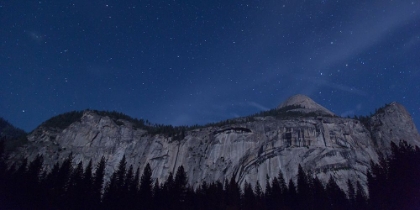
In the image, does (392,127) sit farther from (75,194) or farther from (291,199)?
(75,194)

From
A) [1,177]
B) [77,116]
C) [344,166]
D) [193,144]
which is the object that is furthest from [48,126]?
[344,166]

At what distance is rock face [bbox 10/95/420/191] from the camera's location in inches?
4326

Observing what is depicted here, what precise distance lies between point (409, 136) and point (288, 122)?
153 ft

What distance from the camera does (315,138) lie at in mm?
117812

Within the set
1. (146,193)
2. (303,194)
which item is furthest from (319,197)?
(146,193)

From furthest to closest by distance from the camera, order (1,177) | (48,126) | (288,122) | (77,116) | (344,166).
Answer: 1. (77,116)
2. (48,126)
3. (288,122)
4. (344,166)
5. (1,177)

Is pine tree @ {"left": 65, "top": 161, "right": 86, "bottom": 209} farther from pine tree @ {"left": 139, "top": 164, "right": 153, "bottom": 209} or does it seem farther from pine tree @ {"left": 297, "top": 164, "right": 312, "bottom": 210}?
pine tree @ {"left": 297, "top": 164, "right": 312, "bottom": 210}

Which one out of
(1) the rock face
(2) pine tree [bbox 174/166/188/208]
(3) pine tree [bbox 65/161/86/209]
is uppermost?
(1) the rock face

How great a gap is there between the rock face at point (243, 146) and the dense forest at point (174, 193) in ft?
91.1

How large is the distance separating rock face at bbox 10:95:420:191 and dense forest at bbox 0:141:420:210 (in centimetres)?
2776

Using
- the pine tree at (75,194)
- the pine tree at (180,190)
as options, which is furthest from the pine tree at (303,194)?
the pine tree at (75,194)

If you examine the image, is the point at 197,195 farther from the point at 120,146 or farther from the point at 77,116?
the point at 77,116

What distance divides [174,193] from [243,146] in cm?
5501

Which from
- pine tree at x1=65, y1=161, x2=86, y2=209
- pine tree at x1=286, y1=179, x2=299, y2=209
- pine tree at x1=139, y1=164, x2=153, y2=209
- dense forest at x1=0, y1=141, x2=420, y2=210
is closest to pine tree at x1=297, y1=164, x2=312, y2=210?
dense forest at x1=0, y1=141, x2=420, y2=210
